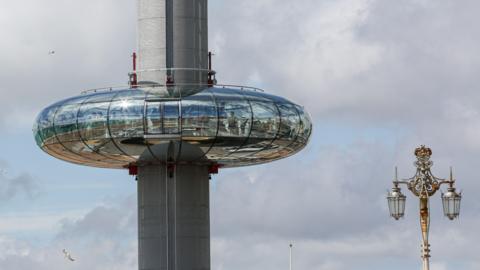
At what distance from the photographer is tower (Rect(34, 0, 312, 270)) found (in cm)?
7575

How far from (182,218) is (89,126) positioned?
297 inches

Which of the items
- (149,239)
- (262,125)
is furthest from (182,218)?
(262,125)

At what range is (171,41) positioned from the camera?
78.2 metres

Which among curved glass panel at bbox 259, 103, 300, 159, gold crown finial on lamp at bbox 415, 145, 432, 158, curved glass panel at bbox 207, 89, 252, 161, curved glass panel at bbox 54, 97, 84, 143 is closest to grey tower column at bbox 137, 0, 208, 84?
curved glass panel at bbox 207, 89, 252, 161

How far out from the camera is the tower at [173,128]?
75750mm

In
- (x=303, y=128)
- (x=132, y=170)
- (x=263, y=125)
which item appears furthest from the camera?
(x=132, y=170)

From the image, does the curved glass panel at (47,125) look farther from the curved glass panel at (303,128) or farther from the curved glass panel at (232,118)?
the curved glass panel at (303,128)

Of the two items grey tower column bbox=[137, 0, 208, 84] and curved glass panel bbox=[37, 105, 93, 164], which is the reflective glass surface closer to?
curved glass panel bbox=[37, 105, 93, 164]

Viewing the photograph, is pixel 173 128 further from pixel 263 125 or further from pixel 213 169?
pixel 213 169

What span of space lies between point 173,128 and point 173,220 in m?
6.12

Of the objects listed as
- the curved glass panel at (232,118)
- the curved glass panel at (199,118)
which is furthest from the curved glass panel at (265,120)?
the curved glass panel at (199,118)

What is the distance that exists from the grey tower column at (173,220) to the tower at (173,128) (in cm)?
6

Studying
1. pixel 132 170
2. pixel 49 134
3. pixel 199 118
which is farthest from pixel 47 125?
pixel 199 118

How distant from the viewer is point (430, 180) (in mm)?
58875
